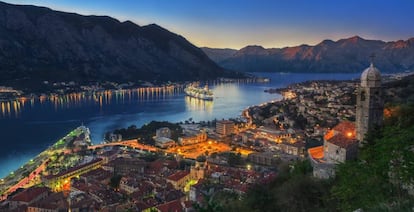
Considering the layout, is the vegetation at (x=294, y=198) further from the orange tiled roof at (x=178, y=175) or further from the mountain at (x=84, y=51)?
the mountain at (x=84, y=51)

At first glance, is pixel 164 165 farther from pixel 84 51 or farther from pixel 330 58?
pixel 330 58

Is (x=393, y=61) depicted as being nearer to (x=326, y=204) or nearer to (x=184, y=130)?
(x=184, y=130)

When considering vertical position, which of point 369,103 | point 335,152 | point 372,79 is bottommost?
point 335,152

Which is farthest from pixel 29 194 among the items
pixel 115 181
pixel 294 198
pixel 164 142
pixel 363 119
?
pixel 363 119

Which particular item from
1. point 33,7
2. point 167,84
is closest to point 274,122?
point 167,84

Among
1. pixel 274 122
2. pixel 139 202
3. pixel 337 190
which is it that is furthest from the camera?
pixel 274 122
